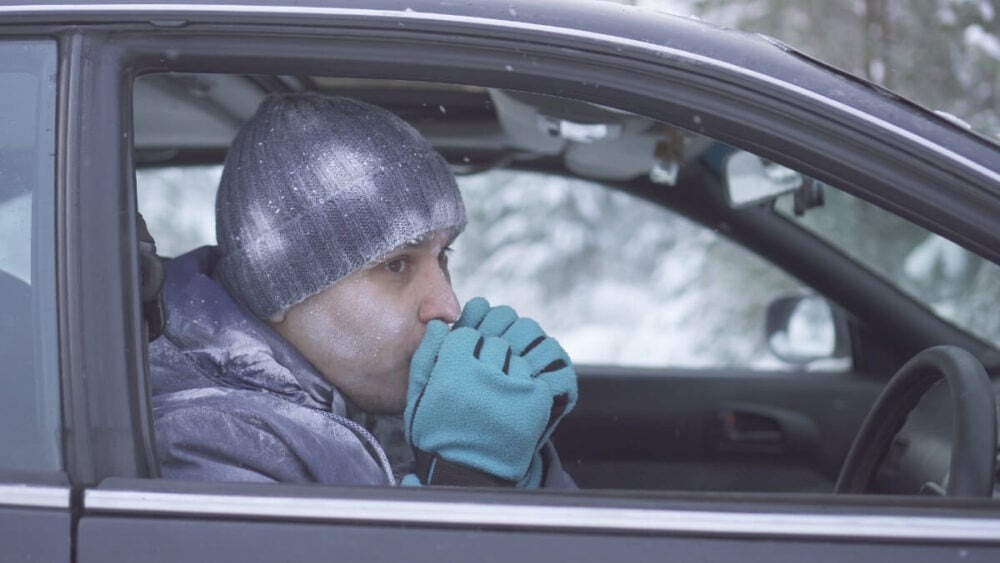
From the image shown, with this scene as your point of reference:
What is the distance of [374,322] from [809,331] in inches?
63.2

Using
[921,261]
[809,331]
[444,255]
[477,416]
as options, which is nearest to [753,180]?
[809,331]

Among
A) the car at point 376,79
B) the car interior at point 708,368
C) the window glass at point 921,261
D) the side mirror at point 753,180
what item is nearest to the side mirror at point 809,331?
the car interior at point 708,368

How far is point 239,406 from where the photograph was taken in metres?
1.58

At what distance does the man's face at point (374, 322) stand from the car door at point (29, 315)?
1.70 ft

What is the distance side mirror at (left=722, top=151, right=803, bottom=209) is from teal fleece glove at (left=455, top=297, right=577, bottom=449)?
1.03 meters

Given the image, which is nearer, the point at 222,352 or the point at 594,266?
the point at 222,352

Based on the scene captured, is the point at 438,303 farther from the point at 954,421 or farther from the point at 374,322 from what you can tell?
the point at 954,421

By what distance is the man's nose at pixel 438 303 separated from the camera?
70.5 inches

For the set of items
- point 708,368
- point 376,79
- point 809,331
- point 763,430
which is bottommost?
point 763,430

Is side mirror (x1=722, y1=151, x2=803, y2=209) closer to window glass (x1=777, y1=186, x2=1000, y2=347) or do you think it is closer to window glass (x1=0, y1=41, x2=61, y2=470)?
window glass (x1=0, y1=41, x2=61, y2=470)

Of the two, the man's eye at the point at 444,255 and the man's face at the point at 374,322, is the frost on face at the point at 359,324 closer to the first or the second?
the man's face at the point at 374,322

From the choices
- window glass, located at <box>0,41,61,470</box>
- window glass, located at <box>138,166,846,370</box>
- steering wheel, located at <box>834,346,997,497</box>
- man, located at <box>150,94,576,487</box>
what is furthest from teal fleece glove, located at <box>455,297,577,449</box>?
window glass, located at <box>138,166,846,370</box>

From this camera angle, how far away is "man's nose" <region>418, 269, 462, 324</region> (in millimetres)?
1790

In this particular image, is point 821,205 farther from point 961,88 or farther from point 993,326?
point 961,88
